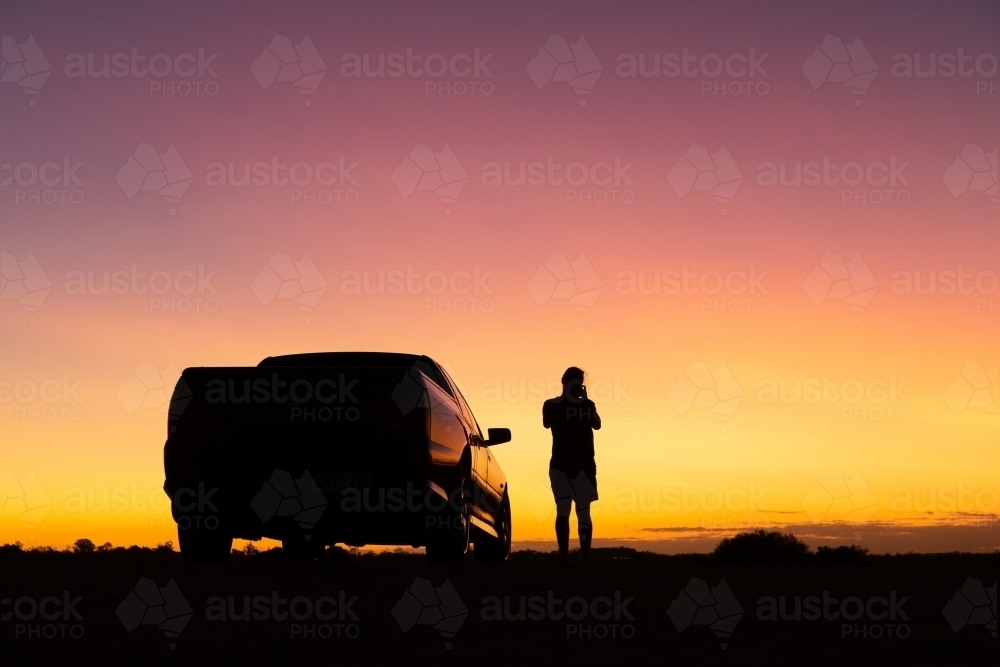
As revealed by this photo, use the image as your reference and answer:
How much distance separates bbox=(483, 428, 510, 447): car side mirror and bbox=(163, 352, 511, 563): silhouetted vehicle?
3.20m

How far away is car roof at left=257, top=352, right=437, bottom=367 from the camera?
11852mm

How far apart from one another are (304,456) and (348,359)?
2320 millimetres

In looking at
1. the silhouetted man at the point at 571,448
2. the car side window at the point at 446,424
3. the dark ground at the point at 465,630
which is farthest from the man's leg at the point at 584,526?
the dark ground at the point at 465,630

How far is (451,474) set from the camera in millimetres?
10852

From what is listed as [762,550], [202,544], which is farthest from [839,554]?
[202,544]

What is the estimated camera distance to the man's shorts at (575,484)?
525 inches

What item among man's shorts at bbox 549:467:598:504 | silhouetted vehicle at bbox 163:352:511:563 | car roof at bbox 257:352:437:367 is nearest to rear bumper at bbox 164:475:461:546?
silhouetted vehicle at bbox 163:352:511:563

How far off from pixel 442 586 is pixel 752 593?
2202 millimetres

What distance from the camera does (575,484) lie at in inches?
527

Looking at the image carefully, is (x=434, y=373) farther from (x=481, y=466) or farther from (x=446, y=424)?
(x=481, y=466)

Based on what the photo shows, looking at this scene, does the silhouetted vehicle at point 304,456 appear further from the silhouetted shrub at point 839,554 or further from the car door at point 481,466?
the silhouetted shrub at point 839,554

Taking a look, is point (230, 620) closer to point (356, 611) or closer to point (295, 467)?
point (356, 611)

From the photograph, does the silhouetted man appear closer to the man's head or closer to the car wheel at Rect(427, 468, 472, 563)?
the man's head

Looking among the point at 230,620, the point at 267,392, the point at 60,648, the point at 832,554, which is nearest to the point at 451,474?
the point at 267,392
